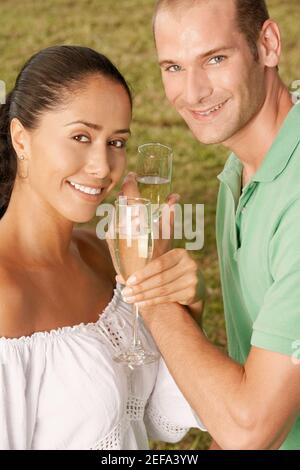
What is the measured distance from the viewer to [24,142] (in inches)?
91.0

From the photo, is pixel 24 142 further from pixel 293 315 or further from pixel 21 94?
pixel 293 315

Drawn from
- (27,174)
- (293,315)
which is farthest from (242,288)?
(27,174)

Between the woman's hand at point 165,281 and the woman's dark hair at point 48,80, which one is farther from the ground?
the woman's dark hair at point 48,80

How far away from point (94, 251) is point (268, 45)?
758mm

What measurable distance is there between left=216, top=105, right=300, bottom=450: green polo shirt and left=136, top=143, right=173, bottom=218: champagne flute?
243 millimetres

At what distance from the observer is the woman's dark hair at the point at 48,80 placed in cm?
225

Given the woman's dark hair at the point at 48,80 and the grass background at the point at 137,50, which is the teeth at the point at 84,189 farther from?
the grass background at the point at 137,50

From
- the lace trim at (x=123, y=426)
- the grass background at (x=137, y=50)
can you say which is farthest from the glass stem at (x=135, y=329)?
the grass background at (x=137, y=50)

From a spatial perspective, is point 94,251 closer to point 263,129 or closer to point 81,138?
point 81,138

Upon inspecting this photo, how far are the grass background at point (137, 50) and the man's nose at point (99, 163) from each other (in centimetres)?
298

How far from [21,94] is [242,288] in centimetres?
80

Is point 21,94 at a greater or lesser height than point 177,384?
greater

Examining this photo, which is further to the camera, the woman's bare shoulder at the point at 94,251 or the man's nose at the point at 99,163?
the woman's bare shoulder at the point at 94,251
